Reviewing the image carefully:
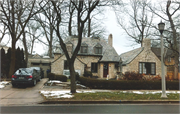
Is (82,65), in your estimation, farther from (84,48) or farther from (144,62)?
(144,62)

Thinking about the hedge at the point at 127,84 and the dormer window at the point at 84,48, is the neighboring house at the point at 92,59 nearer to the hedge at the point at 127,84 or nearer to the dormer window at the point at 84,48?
the dormer window at the point at 84,48

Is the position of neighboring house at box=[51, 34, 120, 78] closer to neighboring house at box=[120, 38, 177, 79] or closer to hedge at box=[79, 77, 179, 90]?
neighboring house at box=[120, 38, 177, 79]

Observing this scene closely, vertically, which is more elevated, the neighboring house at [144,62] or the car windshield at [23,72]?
the neighboring house at [144,62]

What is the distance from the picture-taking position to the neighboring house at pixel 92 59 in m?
24.0

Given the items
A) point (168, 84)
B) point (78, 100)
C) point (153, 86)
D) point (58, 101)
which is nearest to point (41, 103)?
point (58, 101)

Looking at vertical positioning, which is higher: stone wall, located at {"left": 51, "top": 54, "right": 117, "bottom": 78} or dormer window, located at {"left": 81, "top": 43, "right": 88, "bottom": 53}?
dormer window, located at {"left": 81, "top": 43, "right": 88, "bottom": 53}

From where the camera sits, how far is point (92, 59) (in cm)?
2653

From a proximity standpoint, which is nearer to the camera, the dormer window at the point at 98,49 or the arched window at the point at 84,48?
the arched window at the point at 84,48

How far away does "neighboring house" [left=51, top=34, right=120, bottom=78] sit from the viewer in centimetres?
2397

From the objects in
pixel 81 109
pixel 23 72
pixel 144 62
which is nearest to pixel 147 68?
pixel 144 62

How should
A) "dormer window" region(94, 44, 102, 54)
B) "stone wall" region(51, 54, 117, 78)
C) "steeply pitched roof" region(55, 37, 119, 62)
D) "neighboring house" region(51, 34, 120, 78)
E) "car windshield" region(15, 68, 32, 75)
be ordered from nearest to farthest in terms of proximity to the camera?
"car windshield" region(15, 68, 32, 75), "stone wall" region(51, 54, 117, 78), "neighboring house" region(51, 34, 120, 78), "steeply pitched roof" region(55, 37, 119, 62), "dormer window" region(94, 44, 102, 54)

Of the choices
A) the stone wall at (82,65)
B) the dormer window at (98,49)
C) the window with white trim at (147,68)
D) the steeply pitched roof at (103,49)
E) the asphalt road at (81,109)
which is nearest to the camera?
the asphalt road at (81,109)

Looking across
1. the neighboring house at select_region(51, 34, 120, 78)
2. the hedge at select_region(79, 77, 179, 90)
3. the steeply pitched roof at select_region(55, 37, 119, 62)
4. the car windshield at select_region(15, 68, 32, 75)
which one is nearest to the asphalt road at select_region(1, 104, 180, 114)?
the car windshield at select_region(15, 68, 32, 75)

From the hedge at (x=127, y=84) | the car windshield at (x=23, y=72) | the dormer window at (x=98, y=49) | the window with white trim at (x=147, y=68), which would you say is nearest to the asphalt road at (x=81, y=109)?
the car windshield at (x=23, y=72)
